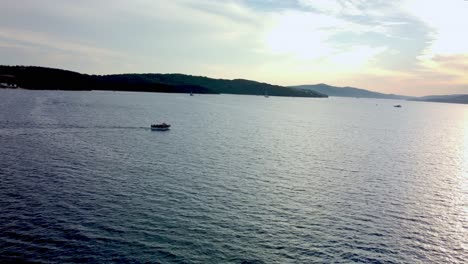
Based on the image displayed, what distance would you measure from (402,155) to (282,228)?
3482 inches

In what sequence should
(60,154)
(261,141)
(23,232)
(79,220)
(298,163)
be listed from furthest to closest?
(261,141) → (298,163) → (60,154) → (79,220) → (23,232)

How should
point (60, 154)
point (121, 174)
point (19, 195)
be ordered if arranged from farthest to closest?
point (60, 154)
point (121, 174)
point (19, 195)

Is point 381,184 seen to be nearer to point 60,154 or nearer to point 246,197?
point 246,197

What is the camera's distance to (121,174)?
261 ft

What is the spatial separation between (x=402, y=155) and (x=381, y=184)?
4865cm

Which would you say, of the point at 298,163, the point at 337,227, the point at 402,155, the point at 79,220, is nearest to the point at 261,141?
the point at 298,163

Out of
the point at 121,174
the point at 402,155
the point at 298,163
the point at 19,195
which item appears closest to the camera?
the point at 19,195

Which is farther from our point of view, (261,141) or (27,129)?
(261,141)

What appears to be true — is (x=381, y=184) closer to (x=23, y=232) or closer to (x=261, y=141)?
(x=261, y=141)

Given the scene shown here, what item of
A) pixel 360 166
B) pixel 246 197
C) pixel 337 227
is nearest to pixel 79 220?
pixel 246 197

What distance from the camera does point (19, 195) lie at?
200 ft

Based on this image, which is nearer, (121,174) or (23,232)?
(23,232)

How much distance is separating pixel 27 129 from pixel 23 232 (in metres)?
97.6

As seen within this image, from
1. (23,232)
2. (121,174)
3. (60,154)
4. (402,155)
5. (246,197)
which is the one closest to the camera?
(23,232)
